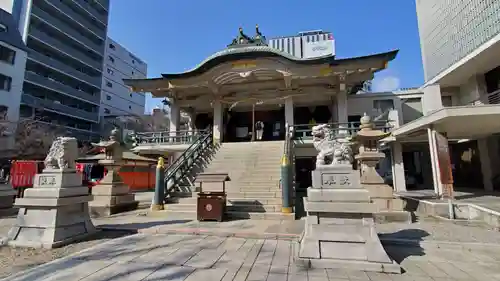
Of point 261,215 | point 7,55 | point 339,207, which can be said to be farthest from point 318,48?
point 7,55

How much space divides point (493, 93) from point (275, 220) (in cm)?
1439

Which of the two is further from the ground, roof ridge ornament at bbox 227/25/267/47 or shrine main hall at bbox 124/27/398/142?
roof ridge ornament at bbox 227/25/267/47

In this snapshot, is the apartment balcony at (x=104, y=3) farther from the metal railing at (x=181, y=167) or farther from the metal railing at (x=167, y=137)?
the metal railing at (x=181, y=167)

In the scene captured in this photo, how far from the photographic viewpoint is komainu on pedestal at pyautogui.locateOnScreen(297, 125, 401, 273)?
395cm

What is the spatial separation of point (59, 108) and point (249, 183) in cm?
3701

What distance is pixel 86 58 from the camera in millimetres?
42031

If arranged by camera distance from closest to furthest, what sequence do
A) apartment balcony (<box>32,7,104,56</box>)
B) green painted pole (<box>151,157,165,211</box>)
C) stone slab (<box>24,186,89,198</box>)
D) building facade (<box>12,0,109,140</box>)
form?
1. stone slab (<box>24,186,89,198</box>)
2. green painted pole (<box>151,157,165,211</box>)
3. building facade (<box>12,0,109,140</box>)
4. apartment balcony (<box>32,7,104,56</box>)

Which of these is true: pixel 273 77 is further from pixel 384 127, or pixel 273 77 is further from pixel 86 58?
pixel 86 58

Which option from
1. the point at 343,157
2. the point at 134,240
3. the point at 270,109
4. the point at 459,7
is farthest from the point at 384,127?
the point at 134,240

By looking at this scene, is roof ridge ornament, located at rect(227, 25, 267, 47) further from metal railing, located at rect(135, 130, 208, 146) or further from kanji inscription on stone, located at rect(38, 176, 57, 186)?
kanji inscription on stone, located at rect(38, 176, 57, 186)

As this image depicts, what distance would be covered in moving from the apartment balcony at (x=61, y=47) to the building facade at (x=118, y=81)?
2573 millimetres

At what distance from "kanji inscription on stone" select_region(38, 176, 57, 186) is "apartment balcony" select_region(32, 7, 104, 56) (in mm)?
41314

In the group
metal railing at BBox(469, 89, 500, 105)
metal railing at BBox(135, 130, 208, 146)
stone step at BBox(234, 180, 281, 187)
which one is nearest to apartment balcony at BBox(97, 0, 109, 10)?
metal railing at BBox(135, 130, 208, 146)

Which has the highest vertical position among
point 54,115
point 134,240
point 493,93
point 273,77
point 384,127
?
point 54,115
